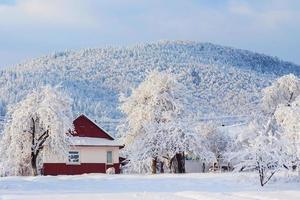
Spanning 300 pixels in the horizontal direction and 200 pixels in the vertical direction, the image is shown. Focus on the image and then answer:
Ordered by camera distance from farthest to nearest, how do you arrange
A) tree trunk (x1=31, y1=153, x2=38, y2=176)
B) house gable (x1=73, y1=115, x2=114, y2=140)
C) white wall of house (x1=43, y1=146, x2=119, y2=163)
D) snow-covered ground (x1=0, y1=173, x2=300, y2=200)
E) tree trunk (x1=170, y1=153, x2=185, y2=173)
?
house gable (x1=73, y1=115, x2=114, y2=140)
white wall of house (x1=43, y1=146, x2=119, y2=163)
tree trunk (x1=170, y1=153, x2=185, y2=173)
tree trunk (x1=31, y1=153, x2=38, y2=176)
snow-covered ground (x1=0, y1=173, x2=300, y2=200)

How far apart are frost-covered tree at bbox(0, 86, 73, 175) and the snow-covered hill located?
4287cm

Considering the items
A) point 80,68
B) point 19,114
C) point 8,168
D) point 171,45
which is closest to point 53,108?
point 19,114

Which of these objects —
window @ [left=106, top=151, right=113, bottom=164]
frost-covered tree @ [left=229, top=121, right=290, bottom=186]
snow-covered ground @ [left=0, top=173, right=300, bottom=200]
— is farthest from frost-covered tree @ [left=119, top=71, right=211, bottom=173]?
frost-covered tree @ [left=229, top=121, right=290, bottom=186]

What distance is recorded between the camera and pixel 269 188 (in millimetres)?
25719

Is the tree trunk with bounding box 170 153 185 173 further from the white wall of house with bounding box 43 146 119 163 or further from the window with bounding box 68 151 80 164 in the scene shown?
the window with bounding box 68 151 80 164

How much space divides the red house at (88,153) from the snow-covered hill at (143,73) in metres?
27.2

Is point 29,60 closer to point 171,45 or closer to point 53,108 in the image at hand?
point 171,45

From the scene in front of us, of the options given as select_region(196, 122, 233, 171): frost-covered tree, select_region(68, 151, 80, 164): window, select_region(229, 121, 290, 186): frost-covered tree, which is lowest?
select_region(229, 121, 290, 186): frost-covered tree

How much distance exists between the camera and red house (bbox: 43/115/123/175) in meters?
54.7

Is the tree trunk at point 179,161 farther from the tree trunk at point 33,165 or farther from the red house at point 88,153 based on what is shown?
the tree trunk at point 33,165

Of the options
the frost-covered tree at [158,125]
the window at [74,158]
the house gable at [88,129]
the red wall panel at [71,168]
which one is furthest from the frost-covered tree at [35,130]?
the house gable at [88,129]

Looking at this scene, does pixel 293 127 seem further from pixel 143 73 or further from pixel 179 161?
pixel 143 73

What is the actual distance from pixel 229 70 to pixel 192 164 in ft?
230

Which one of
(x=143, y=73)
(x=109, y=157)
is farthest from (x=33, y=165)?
(x=143, y=73)
